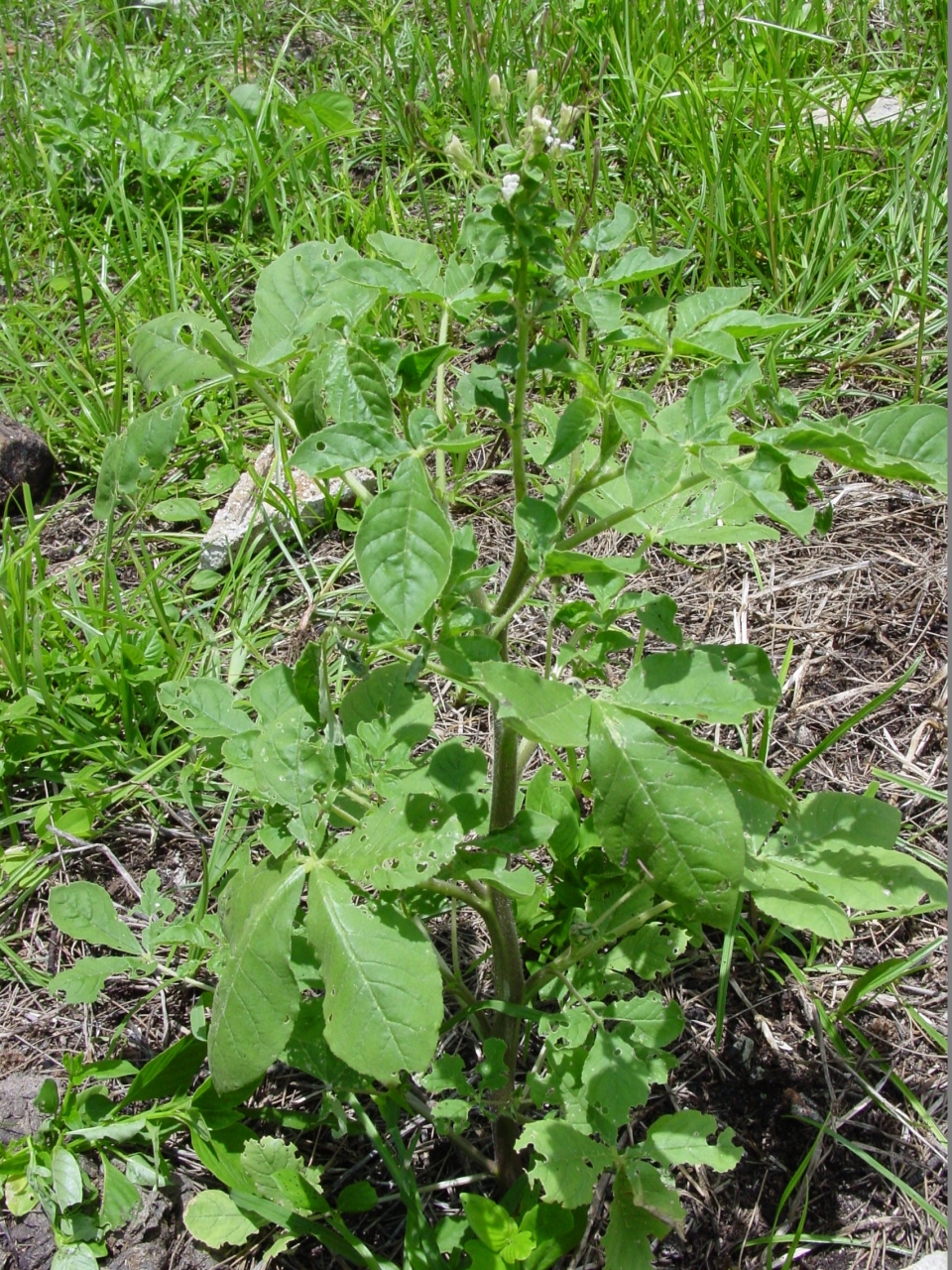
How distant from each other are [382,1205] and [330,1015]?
0.82 meters

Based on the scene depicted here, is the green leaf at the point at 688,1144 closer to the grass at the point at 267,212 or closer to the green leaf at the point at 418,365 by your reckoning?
the grass at the point at 267,212

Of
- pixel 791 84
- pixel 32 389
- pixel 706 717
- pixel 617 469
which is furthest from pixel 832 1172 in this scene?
pixel 791 84

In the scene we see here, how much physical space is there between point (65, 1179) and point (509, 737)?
42.2 inches

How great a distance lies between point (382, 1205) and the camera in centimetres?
187

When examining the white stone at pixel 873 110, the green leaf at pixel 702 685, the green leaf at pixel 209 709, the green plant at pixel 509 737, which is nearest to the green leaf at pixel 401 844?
the green plant at pixel 509 737

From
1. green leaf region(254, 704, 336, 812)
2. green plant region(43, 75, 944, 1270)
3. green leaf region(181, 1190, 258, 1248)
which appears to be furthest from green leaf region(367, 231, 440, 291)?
→ green leaf region(181, 1190, 258, 1248)

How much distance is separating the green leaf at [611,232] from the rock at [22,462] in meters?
1.88

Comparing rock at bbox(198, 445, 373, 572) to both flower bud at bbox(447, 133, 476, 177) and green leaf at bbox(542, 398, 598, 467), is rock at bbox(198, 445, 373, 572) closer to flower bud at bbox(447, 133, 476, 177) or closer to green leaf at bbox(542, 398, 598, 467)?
flower bud at bbox(447, 133, 476, 177)

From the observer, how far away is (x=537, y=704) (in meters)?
1.16

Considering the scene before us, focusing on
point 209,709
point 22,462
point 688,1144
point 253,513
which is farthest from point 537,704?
point 22,462

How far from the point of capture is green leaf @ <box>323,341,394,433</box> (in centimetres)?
120

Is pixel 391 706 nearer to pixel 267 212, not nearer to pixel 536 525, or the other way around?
pixel 536 525

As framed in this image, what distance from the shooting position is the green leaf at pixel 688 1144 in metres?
1.54

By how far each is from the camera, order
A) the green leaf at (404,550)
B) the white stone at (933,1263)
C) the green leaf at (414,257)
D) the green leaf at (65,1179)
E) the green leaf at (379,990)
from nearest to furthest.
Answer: the green leaf at (404,550) → the green leaf at (379,990) → the green leaf at (414,257) → the white stone at (933,1263) → the green leaf at (65,1179)
